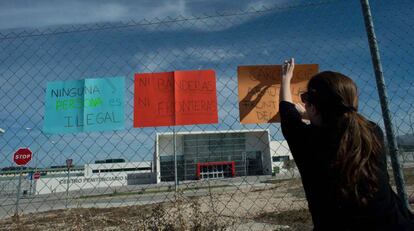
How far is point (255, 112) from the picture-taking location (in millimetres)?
3545

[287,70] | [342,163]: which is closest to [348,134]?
[342,163]

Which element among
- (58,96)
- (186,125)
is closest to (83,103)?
(58,96)

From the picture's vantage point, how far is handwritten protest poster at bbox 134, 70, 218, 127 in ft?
11.7

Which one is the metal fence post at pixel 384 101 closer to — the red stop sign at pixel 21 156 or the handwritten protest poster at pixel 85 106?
the handwritten protest poster at pixel 85 106

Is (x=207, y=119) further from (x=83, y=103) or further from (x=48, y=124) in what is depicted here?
(x=48, y=124)

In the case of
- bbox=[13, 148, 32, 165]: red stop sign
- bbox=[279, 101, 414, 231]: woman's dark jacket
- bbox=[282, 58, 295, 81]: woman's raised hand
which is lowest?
bbox=[279, 101, 414, 231]: woman's dark jacket

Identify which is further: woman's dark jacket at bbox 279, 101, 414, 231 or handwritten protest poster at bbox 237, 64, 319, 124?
handwritten protest poster at bbox 237, 64, 319, 124

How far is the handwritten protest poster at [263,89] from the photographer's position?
11.6 ft

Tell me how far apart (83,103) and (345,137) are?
2.84m

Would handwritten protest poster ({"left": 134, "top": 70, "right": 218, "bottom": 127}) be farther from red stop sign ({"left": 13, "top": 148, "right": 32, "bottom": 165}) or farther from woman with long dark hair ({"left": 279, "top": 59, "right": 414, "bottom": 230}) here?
red stop sign ({"left": 13, "top": 148, "right": 32, "bottom": 165})

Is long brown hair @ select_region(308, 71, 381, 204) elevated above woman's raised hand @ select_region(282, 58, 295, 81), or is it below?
below

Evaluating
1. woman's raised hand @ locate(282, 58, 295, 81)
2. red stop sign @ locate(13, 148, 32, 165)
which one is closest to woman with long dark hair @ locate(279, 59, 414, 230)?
woman's raised hand @ locate(282, 58, 295, 81)

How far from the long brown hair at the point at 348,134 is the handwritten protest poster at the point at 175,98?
1976 millimetres

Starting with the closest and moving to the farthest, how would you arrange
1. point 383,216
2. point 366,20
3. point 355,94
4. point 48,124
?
point 383,216 < point 355,94 < point 366,20 < point 48,124
